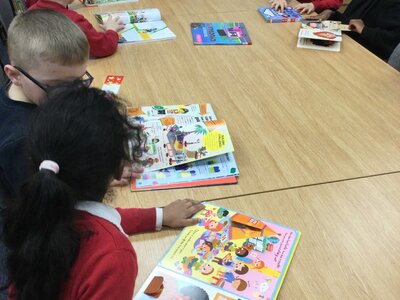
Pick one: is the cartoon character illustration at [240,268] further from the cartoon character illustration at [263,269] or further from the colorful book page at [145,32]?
the colorful book page at [145,32]

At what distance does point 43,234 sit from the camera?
2.10 ft

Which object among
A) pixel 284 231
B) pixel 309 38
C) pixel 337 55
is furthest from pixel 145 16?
pixel 284 231

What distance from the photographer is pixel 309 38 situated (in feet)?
5.99

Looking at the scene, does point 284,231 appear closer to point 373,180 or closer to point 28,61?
point 373,180

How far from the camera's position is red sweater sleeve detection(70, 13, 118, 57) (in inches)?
63.4

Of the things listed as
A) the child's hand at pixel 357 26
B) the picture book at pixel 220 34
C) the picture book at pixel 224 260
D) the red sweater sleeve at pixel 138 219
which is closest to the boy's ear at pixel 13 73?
the red sweater sleeve at pixel 138 219

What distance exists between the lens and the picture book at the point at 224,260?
81cm

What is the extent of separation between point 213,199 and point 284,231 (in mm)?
203

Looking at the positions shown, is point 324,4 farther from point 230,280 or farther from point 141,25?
point 230,280

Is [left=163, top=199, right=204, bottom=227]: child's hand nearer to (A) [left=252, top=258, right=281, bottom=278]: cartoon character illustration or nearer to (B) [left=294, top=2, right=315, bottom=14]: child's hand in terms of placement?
(A) [left=252, top=258, right=281, bottom=278]: cartoon character illustration

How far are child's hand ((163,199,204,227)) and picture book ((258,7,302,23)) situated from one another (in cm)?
139

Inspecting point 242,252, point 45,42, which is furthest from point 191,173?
point 45,42

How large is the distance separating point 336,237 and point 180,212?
0.38 m

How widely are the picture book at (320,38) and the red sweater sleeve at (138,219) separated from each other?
4.05ft
